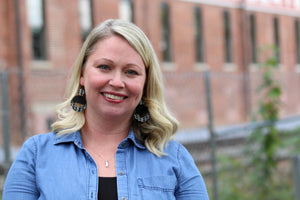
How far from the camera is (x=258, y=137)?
5.64 metres

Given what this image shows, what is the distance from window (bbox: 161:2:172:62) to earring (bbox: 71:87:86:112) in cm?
1713

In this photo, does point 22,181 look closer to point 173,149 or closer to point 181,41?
point 173,149

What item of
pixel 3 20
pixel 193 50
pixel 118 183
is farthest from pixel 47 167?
pixel 193 50

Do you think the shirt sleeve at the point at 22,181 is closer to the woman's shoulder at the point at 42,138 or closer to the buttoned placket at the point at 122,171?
the woman's shoulder at the point at 42,138

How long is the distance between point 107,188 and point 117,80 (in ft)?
1.67

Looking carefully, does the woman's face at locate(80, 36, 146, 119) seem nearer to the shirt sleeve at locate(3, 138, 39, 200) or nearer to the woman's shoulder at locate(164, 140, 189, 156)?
the woman's shoulder at locate(164, 140, 189, 156)

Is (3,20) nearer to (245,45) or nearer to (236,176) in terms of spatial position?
(236,176)

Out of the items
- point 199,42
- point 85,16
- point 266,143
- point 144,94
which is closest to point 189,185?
point 144,94

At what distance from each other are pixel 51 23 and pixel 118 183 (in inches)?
544

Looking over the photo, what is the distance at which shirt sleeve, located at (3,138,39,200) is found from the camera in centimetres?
185

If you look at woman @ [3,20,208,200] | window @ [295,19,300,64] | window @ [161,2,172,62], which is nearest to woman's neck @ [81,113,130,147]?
woman @ [3,20,208,200]

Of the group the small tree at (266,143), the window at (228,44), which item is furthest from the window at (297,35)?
the small tree at (266,143)

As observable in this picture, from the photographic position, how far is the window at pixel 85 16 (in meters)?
16.1

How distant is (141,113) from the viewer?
7.20ft
